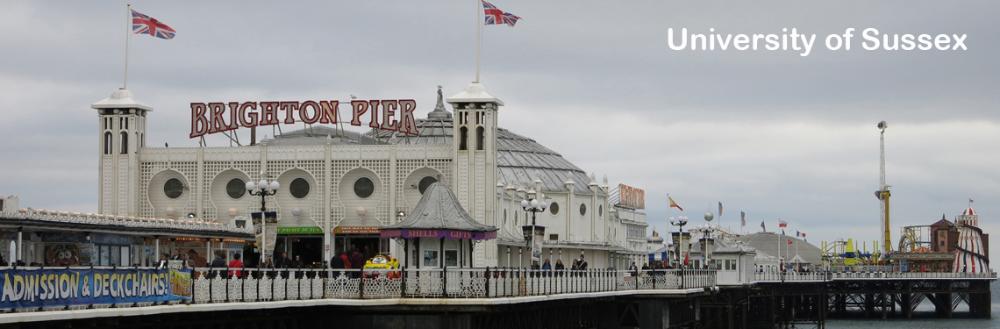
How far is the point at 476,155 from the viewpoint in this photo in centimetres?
6391

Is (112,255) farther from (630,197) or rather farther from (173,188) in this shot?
(630,197)

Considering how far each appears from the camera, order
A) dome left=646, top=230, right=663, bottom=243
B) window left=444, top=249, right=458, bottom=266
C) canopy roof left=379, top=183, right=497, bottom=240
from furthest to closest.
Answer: dome left=646, top=230, right=663, bottom=243
window left=444, top=249, right=458, bottom=266
canopy roof left=379, top=183, right=497, bottom=240

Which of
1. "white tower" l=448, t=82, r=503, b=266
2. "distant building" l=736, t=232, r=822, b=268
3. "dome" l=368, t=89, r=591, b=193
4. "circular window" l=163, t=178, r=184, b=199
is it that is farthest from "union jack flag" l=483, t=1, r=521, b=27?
"distant building" l=736, t=232, r=822, b=268

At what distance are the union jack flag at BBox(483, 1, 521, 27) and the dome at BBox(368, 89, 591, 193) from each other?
29371 mm

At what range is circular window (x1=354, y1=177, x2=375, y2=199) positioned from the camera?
65562mm

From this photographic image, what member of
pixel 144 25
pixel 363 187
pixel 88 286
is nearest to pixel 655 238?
pixel 363 187

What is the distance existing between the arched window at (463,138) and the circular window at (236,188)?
9.83m

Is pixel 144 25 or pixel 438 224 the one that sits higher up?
pixel 144 25

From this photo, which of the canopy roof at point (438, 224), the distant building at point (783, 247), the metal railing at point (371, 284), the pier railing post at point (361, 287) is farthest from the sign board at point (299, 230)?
the distant building at point (783, 247)

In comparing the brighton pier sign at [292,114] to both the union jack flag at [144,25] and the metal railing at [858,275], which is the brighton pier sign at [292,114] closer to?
the union jack flag at [144,25]

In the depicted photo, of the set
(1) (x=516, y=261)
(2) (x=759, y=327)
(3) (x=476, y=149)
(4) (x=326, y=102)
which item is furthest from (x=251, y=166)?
(2) (x=759, y=327)

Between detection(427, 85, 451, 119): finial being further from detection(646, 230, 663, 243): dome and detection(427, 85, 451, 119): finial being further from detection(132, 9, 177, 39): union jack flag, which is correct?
detection(132, 9, 177, 39): union jack flag

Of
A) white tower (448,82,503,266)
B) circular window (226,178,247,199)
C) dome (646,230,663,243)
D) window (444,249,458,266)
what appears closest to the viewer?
window (444,249,458,266)

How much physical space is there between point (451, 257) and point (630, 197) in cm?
8096
